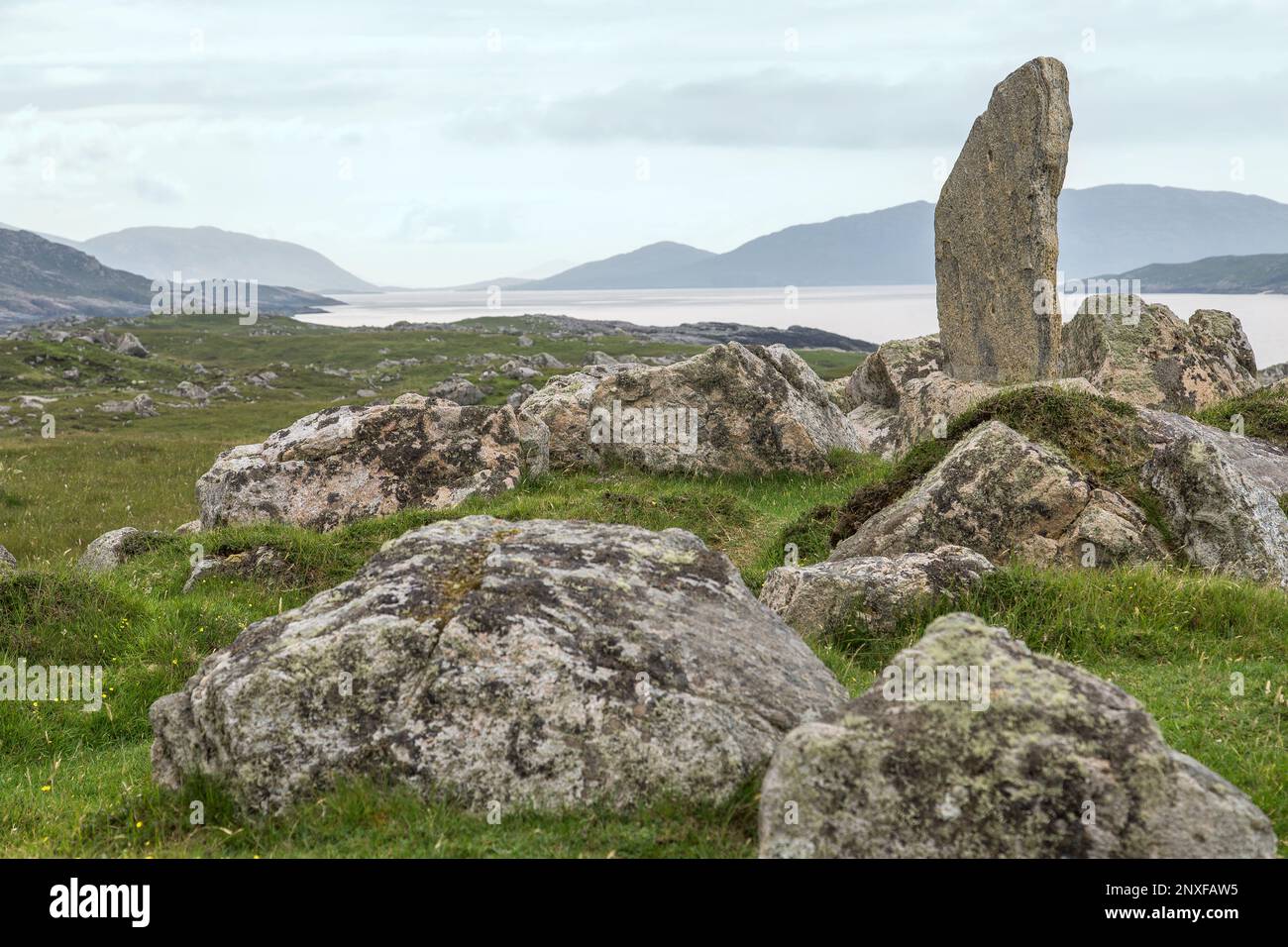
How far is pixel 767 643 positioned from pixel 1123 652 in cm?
502

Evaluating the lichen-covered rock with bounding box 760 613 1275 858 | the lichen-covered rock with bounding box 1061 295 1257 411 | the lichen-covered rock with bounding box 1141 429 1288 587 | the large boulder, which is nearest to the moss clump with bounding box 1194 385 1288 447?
the lichen-covered rock with bounding box 1141 429 1288 587

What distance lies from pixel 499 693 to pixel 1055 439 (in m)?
11.2

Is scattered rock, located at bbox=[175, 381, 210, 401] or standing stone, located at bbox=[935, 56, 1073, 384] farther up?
standing stone, located at bbox=[935, 56, 1073, 384]

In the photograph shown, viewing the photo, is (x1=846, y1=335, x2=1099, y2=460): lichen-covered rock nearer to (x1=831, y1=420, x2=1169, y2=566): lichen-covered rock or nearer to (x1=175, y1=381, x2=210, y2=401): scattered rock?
(x1=831, y1=420, x2=1169, y2=566): lichen-covered rock

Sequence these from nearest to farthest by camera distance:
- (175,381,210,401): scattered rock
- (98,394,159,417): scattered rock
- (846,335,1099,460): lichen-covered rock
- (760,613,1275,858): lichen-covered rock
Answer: (760,613,1275,858): lichen-covered rock
(846,335,1099,460): lichen-covered rock
(98,394,159,417): scattered rock
(175,381,210,401): scattered rock

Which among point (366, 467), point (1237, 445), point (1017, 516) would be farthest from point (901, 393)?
point (1017, 516)

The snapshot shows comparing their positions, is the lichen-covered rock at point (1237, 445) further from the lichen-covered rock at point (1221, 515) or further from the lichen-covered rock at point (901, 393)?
the lichen-covered rock at point (901, 393)

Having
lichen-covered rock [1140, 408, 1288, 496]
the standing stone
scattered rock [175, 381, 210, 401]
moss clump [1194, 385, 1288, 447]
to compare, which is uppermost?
the standing stone

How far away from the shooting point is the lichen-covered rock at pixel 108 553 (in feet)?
58.1

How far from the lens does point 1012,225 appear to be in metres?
29.4

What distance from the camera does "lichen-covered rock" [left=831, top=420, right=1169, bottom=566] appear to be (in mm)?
14164

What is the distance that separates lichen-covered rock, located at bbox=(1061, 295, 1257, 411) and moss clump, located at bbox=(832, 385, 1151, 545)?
14.3 metres
